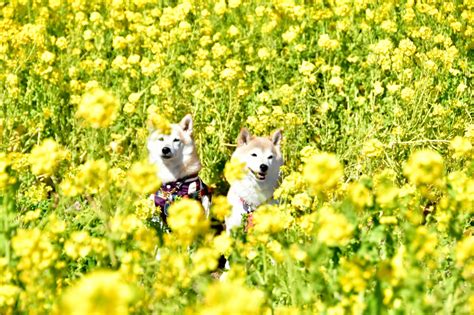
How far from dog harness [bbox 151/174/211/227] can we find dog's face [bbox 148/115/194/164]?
0.18m

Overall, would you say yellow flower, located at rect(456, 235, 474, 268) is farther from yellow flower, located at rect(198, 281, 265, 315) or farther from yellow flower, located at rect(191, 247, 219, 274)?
yellow flower, located at rect(198, 281, 265, 315)

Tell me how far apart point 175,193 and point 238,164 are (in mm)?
2015

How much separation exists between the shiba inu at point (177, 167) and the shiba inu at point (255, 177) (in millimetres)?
192

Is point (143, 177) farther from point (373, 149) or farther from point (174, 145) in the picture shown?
point (174, 145)

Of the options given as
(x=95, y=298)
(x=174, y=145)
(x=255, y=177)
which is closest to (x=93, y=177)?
(x=95, y=298)

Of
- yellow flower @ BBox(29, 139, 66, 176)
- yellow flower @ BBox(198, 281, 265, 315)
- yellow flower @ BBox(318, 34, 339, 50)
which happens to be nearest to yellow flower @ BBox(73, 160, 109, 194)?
yellow flower @ BBox(29, 139, 66, 176)

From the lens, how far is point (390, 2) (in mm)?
7312

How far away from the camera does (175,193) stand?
4867 millimetres

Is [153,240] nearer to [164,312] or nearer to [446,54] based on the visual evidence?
[164,312]

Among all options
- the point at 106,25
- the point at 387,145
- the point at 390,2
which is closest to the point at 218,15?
the point at 106,25

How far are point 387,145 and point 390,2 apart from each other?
271 centimetres

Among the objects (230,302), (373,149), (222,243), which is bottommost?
(373,149)

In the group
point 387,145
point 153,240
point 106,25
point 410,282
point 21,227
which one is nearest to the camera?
point 410,282

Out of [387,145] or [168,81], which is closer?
[387,145]
